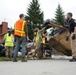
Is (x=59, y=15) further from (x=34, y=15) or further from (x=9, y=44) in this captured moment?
(x=9, y=44)

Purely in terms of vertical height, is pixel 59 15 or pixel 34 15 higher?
pixel 59 15

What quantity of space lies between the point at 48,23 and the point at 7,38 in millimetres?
2154

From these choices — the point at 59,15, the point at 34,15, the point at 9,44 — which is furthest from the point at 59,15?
the point at 9,44

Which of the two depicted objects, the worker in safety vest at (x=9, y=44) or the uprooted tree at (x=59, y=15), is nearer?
the worker in safety vest at (x=9, y=44)

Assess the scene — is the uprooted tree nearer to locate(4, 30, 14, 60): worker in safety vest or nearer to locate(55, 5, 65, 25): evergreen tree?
locate(55, 5, 65, 25): evergreen tree

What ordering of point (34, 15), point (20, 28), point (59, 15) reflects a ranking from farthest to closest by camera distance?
1. point (59, 15)
2. point (34, 15)
3. point (20, 28)

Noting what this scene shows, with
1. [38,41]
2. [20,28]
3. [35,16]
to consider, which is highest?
[35,16]
